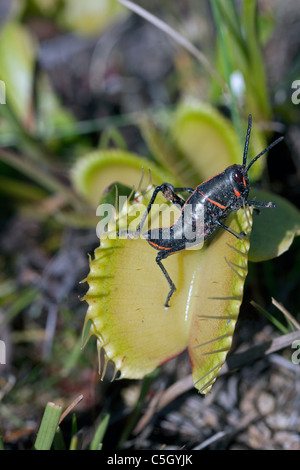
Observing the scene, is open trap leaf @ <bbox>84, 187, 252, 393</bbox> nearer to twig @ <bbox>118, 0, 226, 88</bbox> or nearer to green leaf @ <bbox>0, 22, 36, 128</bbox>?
twig @ <bbox>118, 0, 226, 88</bbox>

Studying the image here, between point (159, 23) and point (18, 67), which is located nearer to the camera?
point (159, 23)

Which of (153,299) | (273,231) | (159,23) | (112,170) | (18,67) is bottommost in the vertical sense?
(153,299)

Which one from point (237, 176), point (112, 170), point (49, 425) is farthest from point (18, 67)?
point (49, 425)

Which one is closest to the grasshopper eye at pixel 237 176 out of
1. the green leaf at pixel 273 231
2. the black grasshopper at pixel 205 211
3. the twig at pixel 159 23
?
the black grasshopper at pixel 205 211

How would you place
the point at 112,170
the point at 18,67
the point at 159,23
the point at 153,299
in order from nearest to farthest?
the point at 153,299 → the point at 159,23 → the point at 112,170 → the point at 18,67

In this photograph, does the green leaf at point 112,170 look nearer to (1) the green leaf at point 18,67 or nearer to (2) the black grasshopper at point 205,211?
(2) the black grasshopper at point 205,211

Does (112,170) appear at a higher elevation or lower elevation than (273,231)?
higher

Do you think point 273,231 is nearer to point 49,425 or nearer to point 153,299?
point 153,299

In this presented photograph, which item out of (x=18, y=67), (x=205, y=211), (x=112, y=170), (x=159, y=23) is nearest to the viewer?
(x=205, y=211)
